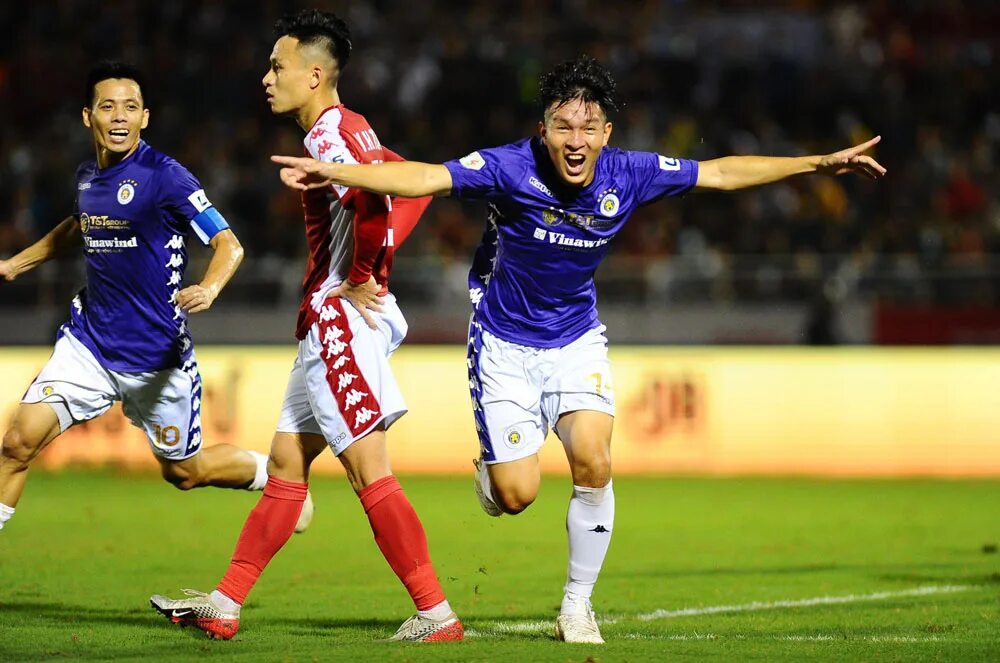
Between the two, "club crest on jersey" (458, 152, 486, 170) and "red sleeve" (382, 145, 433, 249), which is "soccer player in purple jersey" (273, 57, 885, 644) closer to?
"club crest on jersey" (458, 152, 486, 170)

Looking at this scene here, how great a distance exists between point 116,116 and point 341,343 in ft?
6.05

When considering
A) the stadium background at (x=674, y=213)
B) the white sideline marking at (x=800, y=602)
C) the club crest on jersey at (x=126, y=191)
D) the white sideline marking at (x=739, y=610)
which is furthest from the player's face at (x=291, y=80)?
the stadium background at (x=674, y=213)

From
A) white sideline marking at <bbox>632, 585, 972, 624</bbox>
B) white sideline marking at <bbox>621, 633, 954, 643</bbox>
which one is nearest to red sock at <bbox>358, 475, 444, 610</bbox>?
white sideline marking at <bbox>621, 633, 954, 643</bbox>

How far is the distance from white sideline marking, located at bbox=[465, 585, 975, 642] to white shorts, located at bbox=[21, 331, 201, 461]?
6.16 feet

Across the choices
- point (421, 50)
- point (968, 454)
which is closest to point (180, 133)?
point (421, 50)

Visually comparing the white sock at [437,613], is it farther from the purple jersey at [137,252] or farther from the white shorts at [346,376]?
the purple jersey at [137,252]

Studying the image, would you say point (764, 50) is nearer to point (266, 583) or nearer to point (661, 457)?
point (661, 457)

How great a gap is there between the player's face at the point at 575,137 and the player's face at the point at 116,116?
217 cm

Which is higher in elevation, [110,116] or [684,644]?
[110,116]

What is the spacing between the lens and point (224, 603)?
611 cm

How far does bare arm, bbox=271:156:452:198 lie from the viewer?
5.48 meters

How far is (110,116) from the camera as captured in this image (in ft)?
→ 22.8

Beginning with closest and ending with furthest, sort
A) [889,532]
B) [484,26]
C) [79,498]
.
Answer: [889,532]
[79,498]
[484,26]

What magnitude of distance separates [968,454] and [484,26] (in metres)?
10.1
